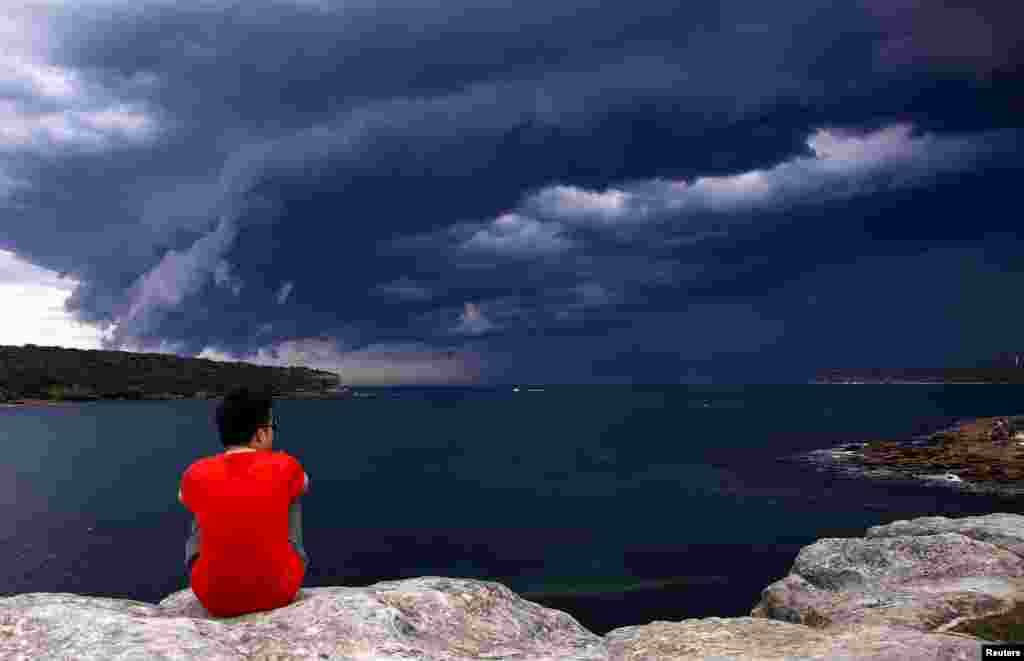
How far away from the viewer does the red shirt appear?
6.77m

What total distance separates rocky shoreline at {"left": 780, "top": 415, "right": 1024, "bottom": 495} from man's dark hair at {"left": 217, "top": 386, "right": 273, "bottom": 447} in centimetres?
6727

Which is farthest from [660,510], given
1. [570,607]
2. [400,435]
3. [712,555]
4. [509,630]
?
[400,435]

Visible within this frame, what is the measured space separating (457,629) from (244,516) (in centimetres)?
290

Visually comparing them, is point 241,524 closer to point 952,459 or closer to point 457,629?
point 457,629

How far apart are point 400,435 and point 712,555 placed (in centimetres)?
10067

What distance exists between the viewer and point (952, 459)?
73.2 metres

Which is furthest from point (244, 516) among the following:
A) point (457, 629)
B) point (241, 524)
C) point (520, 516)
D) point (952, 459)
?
point (952, 459)

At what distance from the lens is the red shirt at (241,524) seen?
22.2 feet

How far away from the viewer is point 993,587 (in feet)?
39.8

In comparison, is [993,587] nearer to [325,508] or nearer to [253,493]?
[253,493]

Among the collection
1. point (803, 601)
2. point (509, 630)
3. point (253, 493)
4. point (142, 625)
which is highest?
point (253, 493)

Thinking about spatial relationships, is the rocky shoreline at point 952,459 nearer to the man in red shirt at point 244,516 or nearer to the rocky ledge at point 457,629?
the rocky ledge at point 457,629

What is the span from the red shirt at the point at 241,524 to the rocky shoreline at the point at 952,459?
220 ft

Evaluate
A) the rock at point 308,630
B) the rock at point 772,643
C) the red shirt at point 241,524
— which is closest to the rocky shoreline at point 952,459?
the rock at point 772,643
